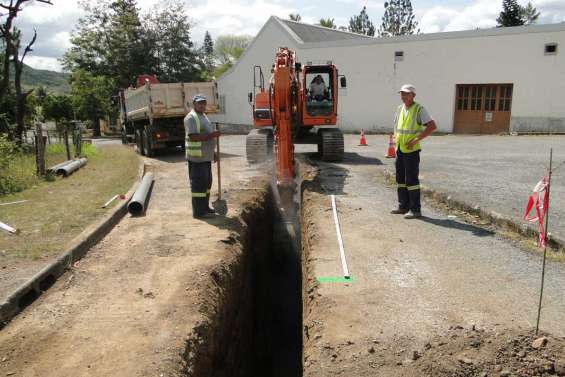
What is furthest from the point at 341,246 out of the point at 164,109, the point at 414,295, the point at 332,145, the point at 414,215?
the point at 164,109

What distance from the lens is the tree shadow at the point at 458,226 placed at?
6.30 m

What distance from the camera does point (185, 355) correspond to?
3779mm

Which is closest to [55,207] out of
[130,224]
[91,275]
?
[130,224]

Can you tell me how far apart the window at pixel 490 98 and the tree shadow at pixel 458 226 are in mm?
18143

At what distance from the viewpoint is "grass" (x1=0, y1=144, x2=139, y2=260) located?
6.18m

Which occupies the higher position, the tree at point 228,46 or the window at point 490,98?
the tree at point 228,46

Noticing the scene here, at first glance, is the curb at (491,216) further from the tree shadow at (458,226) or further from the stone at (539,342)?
the stone at (539,342)

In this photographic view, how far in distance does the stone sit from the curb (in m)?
2.57

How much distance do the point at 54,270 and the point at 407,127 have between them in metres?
5.09

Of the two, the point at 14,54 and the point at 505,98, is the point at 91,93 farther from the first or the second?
the point at 505,98

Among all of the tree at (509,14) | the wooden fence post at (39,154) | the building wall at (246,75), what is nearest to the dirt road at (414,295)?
the wooden fence post at (39,154)

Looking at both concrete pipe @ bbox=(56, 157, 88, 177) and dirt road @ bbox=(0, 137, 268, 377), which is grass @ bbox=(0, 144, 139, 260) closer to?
concrete pipe @ bbox=(56, 157, 88, 177)

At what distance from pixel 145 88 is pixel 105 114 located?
25096 mm

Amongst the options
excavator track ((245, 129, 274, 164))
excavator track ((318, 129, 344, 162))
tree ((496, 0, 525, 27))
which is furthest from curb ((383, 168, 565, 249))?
tree ((496, 0, 525, 27))
